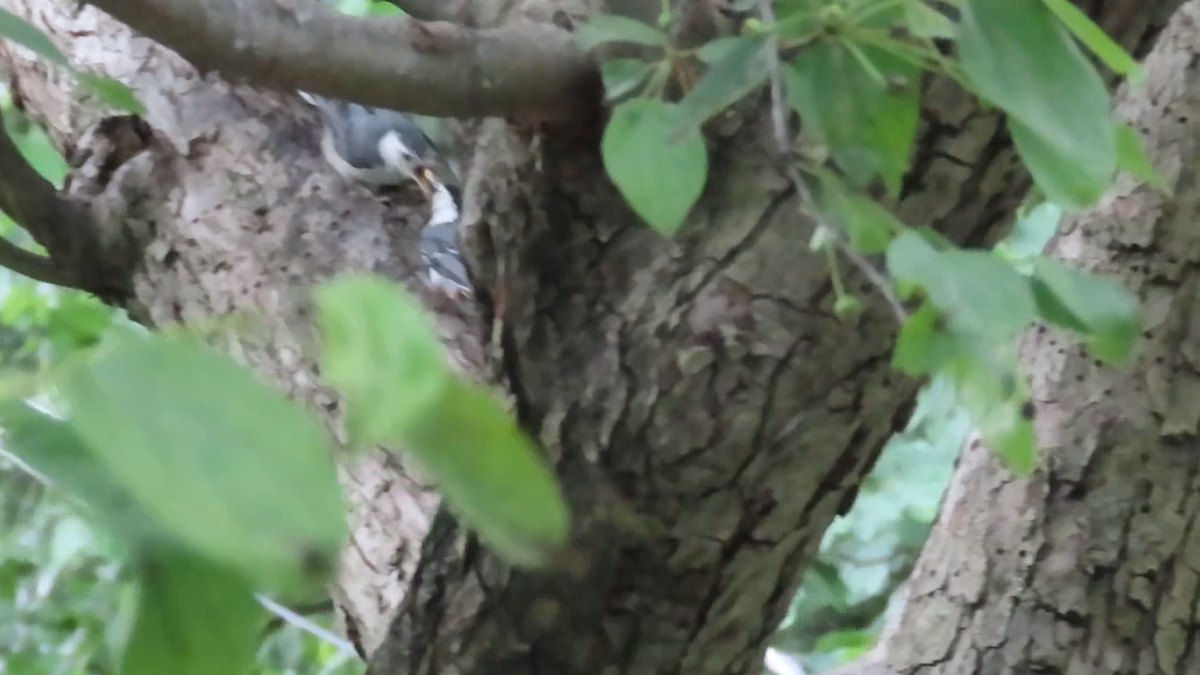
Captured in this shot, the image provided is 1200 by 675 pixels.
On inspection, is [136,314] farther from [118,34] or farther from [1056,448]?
[1056,448]

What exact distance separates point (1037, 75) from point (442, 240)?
48 centimetres

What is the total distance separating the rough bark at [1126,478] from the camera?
656mm

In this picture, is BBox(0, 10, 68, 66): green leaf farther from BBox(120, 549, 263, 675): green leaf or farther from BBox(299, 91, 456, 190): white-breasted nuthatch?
BBox(299, 91, 456, 190): white-breasted nuthatch

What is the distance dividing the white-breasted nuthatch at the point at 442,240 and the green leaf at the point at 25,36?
365 millimetres

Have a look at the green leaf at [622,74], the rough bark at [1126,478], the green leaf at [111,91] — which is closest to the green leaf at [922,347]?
the green leaf at [622,74]

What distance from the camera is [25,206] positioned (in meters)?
0.61

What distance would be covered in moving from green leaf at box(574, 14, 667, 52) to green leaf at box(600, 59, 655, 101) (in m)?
0.02

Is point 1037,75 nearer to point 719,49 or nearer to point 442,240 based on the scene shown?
point 719,49

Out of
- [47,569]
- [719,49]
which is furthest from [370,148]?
[47,569]

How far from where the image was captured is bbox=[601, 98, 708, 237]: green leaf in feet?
0.87

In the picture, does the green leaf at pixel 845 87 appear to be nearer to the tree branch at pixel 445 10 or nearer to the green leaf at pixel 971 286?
the green leaf at pixel 971 286

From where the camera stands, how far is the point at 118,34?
74 cm

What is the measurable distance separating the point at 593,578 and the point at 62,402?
1.14 feet

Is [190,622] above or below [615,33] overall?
below
